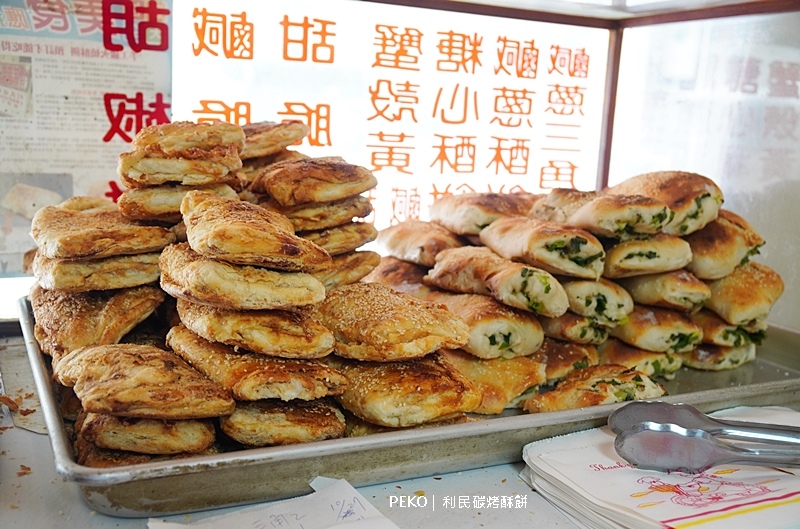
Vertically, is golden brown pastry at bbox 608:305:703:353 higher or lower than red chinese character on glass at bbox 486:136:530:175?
lower

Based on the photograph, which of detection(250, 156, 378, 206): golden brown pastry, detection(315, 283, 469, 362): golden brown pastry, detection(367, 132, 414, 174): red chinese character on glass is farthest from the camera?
detection(367, 132, 414, 174): red chinese character on glass

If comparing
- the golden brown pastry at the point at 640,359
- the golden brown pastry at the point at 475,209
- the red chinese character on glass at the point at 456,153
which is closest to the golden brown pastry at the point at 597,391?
the golden brown pastry at the point at 640,359

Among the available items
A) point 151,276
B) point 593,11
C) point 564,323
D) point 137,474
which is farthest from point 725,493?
point 593,11

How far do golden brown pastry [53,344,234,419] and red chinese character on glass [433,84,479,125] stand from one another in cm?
260

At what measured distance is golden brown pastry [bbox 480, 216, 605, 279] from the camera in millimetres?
2855

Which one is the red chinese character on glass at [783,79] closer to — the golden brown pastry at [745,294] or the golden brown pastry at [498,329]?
the golden brown pastry at [745,294]

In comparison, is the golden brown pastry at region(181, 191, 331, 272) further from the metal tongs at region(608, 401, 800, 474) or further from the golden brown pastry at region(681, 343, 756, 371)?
the golden brown pastry at region(681, 343, 756, 371)

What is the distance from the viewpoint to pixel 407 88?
4.09 m

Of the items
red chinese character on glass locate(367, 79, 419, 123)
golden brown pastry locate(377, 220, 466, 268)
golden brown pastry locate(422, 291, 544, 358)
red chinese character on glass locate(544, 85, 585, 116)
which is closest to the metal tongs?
golden brown pastry locate(422, 291, 544, 358)

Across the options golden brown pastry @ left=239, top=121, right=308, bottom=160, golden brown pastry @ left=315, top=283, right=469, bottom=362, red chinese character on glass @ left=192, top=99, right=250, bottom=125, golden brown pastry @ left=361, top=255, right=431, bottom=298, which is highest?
red chinese character on glass @ left=192, top=99, right=250, bottom=125

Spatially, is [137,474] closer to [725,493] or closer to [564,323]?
[725,493]

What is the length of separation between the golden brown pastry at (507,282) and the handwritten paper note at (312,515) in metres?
1.14

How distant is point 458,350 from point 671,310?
1.03 meters

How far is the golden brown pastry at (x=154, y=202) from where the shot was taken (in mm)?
2377
